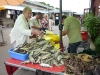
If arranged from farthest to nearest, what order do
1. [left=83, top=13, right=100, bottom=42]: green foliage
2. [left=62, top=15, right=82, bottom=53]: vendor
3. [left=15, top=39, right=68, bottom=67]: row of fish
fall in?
[left=83, top=13, right=100, bottom=42]: green foliage, [left=62, top=15, right=82, bottom=53]: vendor, [left=15, top=39, right=68, bottom=67]: row of fish

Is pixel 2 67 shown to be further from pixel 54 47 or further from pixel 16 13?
pixel 16 13

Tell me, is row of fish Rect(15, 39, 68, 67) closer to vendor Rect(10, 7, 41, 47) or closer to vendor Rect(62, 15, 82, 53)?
vendor Rect(10, 7, 41, 47)

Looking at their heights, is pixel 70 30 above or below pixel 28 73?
above

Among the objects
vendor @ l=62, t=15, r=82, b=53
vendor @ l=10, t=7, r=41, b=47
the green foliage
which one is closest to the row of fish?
vendor @ l=10, t=7, r=41, b=47

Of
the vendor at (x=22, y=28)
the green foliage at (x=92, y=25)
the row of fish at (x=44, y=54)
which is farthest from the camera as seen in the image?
the green foliage at (x=92, y=25)

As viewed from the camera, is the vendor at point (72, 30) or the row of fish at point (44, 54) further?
the vendor at point (72, 30)

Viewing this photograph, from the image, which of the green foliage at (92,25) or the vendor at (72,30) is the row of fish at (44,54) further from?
the green foliage at (92,25)

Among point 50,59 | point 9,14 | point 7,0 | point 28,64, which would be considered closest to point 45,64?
point 50,59

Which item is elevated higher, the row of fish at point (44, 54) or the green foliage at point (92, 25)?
the green foliage at point (92, 25)

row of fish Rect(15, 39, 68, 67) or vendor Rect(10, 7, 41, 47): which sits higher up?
vendor Rect(10, 7, 41, 47)

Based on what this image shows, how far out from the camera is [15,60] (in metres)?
2.41

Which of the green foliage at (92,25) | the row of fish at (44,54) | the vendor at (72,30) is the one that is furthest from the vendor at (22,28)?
the green foliage at (92,25)

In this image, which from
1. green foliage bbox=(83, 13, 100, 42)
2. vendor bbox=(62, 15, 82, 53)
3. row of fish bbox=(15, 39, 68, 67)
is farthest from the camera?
green foliage bbox=(83, 13, 100, 42)

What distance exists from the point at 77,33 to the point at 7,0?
10.2ft
